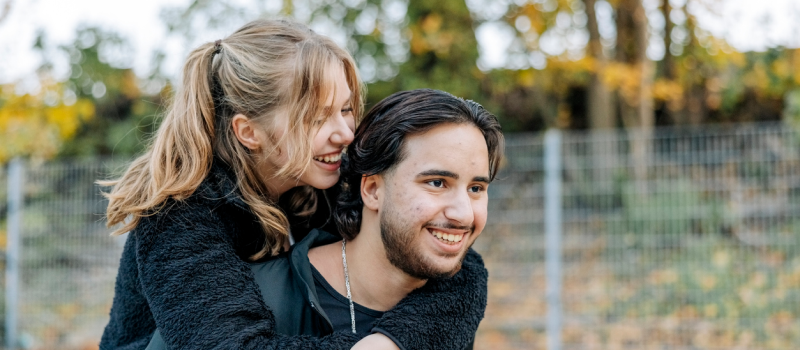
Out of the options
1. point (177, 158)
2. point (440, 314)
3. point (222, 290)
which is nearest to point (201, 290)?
point (222, 290)

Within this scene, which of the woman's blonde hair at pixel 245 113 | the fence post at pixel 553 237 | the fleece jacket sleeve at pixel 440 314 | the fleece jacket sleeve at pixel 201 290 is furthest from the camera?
the fence post at pixel 553 237

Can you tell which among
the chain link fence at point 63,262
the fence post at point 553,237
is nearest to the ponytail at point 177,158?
the fence post at point 553,237

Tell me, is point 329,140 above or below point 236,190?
above

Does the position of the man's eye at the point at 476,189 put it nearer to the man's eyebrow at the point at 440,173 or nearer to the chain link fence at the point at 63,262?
the man's eyebrow at the point at 440,173

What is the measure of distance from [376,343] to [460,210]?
19.6 inches

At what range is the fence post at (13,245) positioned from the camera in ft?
24.7

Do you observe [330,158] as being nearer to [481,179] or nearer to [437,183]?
[437,183]

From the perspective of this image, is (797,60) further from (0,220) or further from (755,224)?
(0,220)

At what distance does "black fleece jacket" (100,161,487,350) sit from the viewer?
2238 mm

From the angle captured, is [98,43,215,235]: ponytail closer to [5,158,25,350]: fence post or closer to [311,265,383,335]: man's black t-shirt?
[311,265,383,335]: man's black t-shirt

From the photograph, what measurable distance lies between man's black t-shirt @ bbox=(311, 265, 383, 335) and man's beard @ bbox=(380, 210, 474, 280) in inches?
8.3

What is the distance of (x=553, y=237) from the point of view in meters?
6.34

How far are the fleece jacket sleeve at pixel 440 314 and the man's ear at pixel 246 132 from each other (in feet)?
2.61

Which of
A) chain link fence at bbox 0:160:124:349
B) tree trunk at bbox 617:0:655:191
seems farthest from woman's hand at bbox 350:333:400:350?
tree trunk at bbox 617:0:655:191
